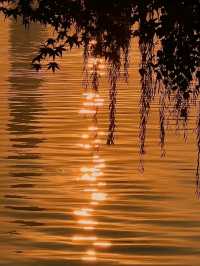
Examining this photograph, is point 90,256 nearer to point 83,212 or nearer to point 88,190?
point 83,212

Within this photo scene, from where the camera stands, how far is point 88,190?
2206 cm

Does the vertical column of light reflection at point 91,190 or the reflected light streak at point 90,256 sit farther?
the vertical column of light reflection at point 91,190

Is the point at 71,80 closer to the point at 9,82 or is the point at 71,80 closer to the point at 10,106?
the point at 9,82

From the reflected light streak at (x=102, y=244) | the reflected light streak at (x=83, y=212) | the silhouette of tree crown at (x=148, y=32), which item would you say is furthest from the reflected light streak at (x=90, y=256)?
the silhouette of tree crown at (x=148, y=32)

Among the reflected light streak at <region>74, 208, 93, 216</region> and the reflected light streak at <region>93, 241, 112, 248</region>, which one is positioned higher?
the reflected light streak at <region>93, 241, 112, 248</region>

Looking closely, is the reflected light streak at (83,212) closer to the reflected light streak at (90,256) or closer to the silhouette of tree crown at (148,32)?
the reflected light streak at (90,256)

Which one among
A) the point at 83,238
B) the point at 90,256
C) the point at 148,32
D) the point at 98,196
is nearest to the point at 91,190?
the point at 98,196

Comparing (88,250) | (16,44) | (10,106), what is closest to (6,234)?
(88,250)

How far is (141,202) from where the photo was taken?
788 inches

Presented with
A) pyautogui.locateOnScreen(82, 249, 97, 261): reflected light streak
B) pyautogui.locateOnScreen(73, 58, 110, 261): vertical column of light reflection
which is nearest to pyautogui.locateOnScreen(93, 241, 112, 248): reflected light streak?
pyautogui.locateOnScreen(73, 58, 110, 261): vertical column of light reflection

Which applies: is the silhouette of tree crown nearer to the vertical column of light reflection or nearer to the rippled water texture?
the vertical column of light reflection

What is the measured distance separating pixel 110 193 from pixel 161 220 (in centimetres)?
329

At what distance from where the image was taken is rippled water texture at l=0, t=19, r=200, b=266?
51.5 ft

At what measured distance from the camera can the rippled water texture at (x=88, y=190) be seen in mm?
15703
